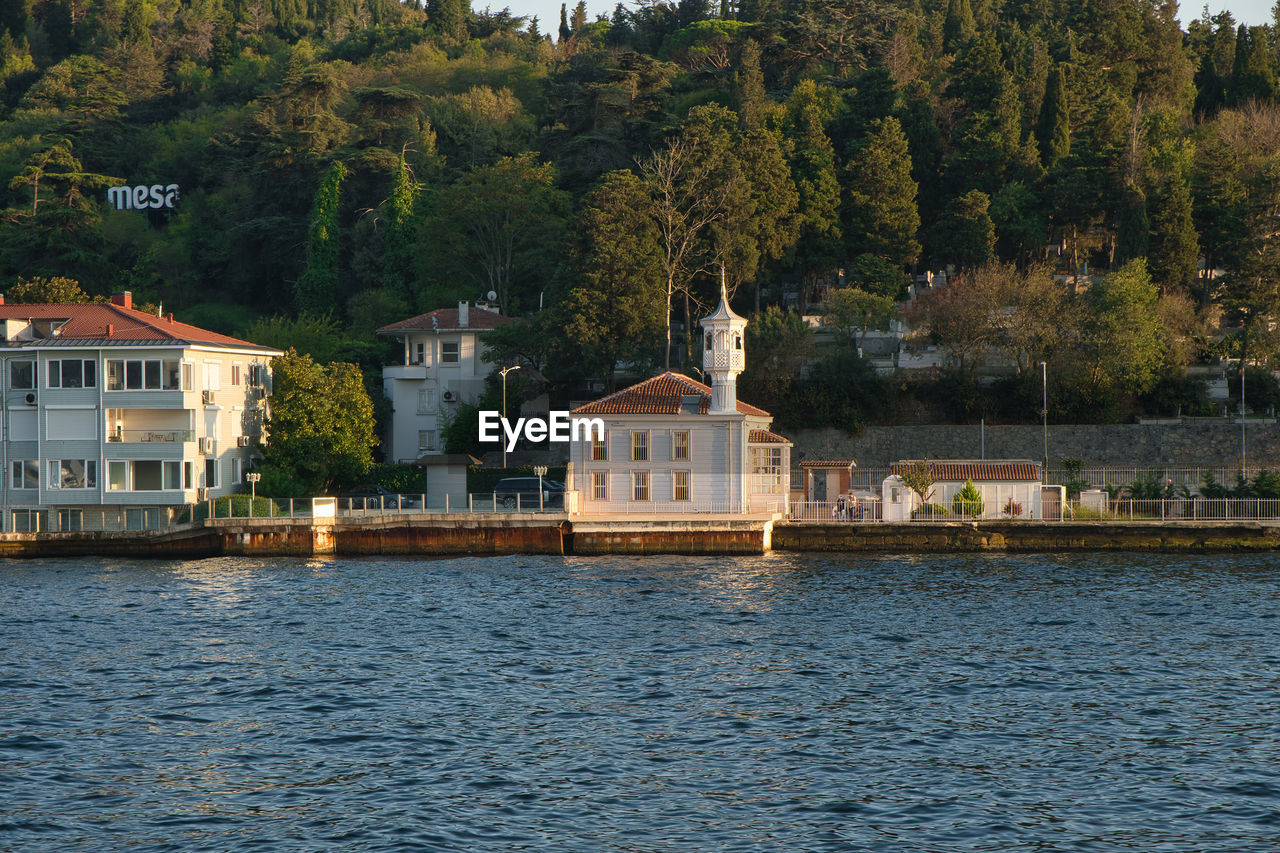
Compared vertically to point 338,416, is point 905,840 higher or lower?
lower

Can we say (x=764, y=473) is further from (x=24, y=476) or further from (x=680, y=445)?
(x=24, y=476)

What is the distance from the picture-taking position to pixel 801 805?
792 inches

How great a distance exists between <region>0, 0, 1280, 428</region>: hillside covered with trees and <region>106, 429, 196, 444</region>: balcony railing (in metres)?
16.8

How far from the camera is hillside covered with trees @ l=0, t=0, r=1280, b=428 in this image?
6134cm

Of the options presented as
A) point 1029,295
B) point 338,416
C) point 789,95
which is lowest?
point 338,416

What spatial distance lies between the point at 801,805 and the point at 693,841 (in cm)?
244

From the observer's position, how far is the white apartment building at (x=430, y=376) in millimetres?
65000

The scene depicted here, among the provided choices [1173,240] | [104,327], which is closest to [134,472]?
[104,327]

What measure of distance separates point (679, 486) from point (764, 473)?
3.37 metres

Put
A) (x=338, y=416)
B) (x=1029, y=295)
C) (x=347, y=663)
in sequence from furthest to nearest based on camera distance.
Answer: (x=1029, y=295), (x=338, y=416), (x=347, y=663)

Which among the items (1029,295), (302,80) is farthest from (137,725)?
(302,80)

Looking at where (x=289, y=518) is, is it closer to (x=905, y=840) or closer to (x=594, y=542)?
(x=594, y=542)

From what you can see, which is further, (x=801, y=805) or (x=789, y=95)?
(x=789, y=95)

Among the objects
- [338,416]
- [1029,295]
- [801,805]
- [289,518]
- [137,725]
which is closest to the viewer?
[801,805]
